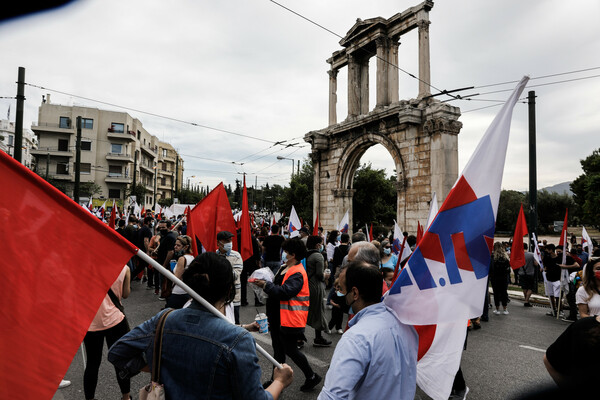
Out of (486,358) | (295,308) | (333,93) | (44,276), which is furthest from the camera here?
(333,93)

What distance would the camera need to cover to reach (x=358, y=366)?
1.76 m

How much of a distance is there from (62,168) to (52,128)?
18.3ft

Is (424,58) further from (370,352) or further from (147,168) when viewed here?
(147,168)

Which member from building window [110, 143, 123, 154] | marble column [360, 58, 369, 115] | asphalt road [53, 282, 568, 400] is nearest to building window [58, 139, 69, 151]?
building window [110, 143, 123, 154]

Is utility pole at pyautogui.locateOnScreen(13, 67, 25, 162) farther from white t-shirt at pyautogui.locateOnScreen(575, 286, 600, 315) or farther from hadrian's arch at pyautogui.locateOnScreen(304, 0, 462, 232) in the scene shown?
white t-shirt at pyautogui.locateOnScreen(575, 286, 600, 315)

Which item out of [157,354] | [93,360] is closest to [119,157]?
[93,360]

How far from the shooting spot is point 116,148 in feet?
173

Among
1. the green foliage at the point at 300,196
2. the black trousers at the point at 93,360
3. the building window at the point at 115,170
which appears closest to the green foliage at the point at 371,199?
the green foliage at the point at 300,196

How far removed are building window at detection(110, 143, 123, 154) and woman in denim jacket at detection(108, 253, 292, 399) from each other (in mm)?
57368

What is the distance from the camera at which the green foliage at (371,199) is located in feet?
102

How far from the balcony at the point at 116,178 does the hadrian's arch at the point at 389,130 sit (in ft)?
131

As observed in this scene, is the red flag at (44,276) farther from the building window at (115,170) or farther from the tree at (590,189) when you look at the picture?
the building window at (115,170)

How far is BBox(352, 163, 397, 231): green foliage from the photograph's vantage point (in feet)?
102

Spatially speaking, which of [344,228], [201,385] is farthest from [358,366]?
[344,228]
